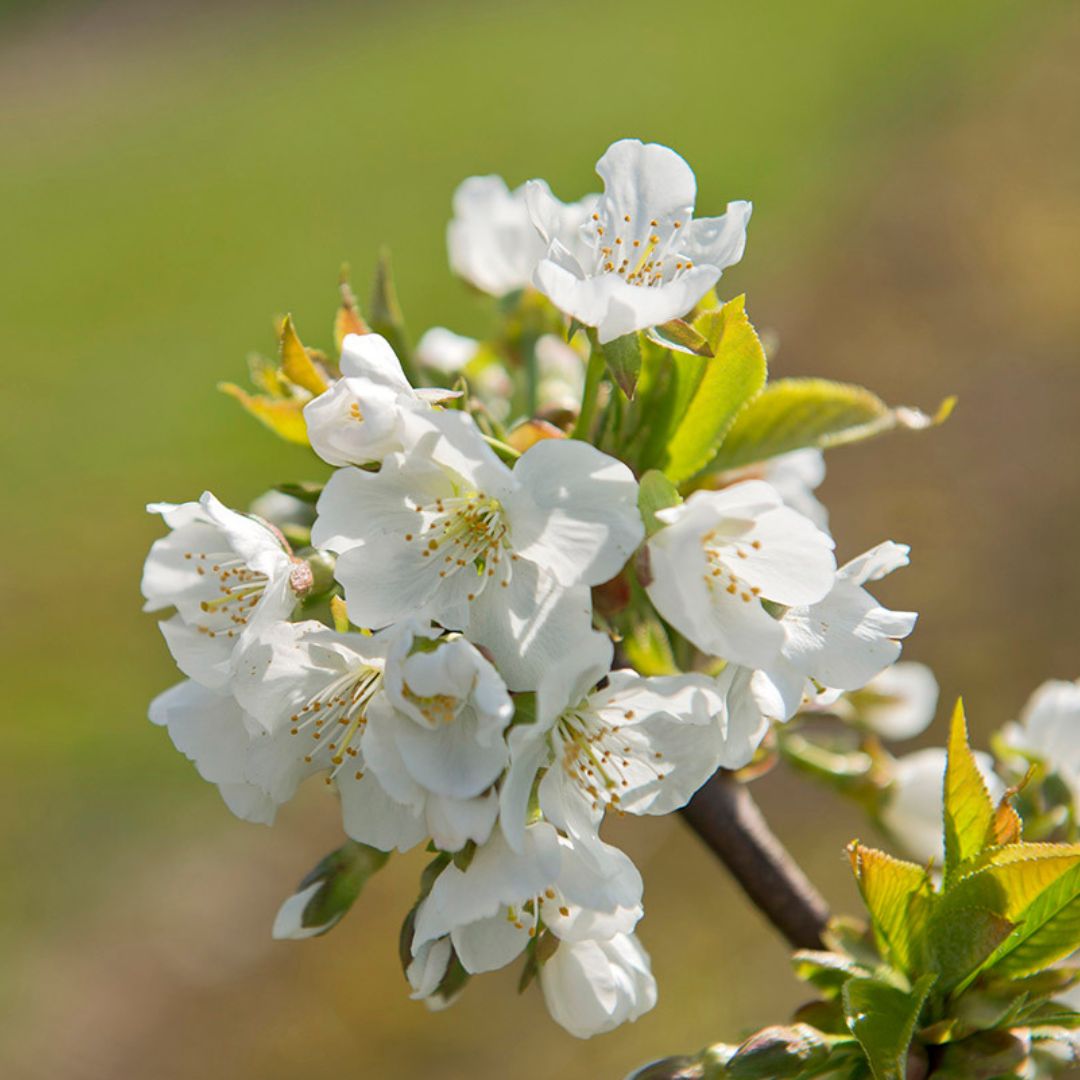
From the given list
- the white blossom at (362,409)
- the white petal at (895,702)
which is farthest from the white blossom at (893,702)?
the white blossom at (362,409)

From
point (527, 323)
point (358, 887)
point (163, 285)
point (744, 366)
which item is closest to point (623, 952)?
point (358, 887)

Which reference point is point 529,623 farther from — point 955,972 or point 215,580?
point 955,972

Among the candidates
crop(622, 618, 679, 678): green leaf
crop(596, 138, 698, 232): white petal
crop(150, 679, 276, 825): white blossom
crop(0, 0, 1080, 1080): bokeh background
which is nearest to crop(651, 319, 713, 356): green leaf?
crop(596, 138, 698, 232): white petal

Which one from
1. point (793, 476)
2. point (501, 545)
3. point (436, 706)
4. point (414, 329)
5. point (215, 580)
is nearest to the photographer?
point (436, 706)

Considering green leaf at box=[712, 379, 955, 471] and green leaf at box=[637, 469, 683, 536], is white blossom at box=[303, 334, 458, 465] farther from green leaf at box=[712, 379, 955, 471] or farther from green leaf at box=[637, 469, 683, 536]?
green leaf at box=[712, 379, 955, 471]

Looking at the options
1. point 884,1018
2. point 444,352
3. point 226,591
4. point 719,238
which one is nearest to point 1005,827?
point 884,1018

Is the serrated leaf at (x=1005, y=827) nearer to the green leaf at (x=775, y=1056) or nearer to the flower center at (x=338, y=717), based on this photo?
the green leaf at (x=775, y=1056)
